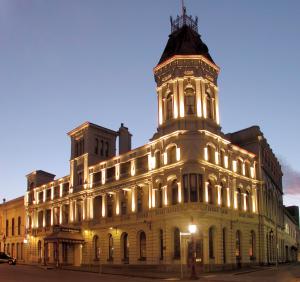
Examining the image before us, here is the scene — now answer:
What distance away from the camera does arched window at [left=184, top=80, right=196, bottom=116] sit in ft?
170

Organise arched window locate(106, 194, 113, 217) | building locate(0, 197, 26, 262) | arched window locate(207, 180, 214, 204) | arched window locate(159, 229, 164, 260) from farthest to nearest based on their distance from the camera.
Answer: building locate(0, 197, 26, 262) → arched window locate(106, 194, 113, 217) → arched window locate(159, 229, 164, 260) → arched window locate(207, 180, 214, 204)

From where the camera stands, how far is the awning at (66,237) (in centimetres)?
6229

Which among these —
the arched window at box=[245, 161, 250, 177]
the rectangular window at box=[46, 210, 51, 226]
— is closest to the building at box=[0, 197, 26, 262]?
the rectangular window at box=[46, 210, 51, 226]

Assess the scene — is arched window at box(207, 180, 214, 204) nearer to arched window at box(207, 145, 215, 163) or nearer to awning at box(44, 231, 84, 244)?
arched window at box(207, 145, 215, 163)

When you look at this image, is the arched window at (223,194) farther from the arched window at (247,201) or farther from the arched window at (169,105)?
the arched window at (169,105)

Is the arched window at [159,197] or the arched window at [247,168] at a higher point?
the arched window at [247,168]

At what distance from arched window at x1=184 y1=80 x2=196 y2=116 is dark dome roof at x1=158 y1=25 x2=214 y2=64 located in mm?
4251

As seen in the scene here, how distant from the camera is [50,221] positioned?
259 feet

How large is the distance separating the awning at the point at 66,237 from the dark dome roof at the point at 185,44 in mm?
27020

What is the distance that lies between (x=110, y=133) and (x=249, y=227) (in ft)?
88.8

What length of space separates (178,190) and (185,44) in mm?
17601

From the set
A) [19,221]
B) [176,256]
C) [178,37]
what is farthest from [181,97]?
[19,221]

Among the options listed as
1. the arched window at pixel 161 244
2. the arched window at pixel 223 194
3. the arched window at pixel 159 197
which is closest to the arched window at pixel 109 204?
the arched window at pixel 159 197

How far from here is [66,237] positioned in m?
63.0
